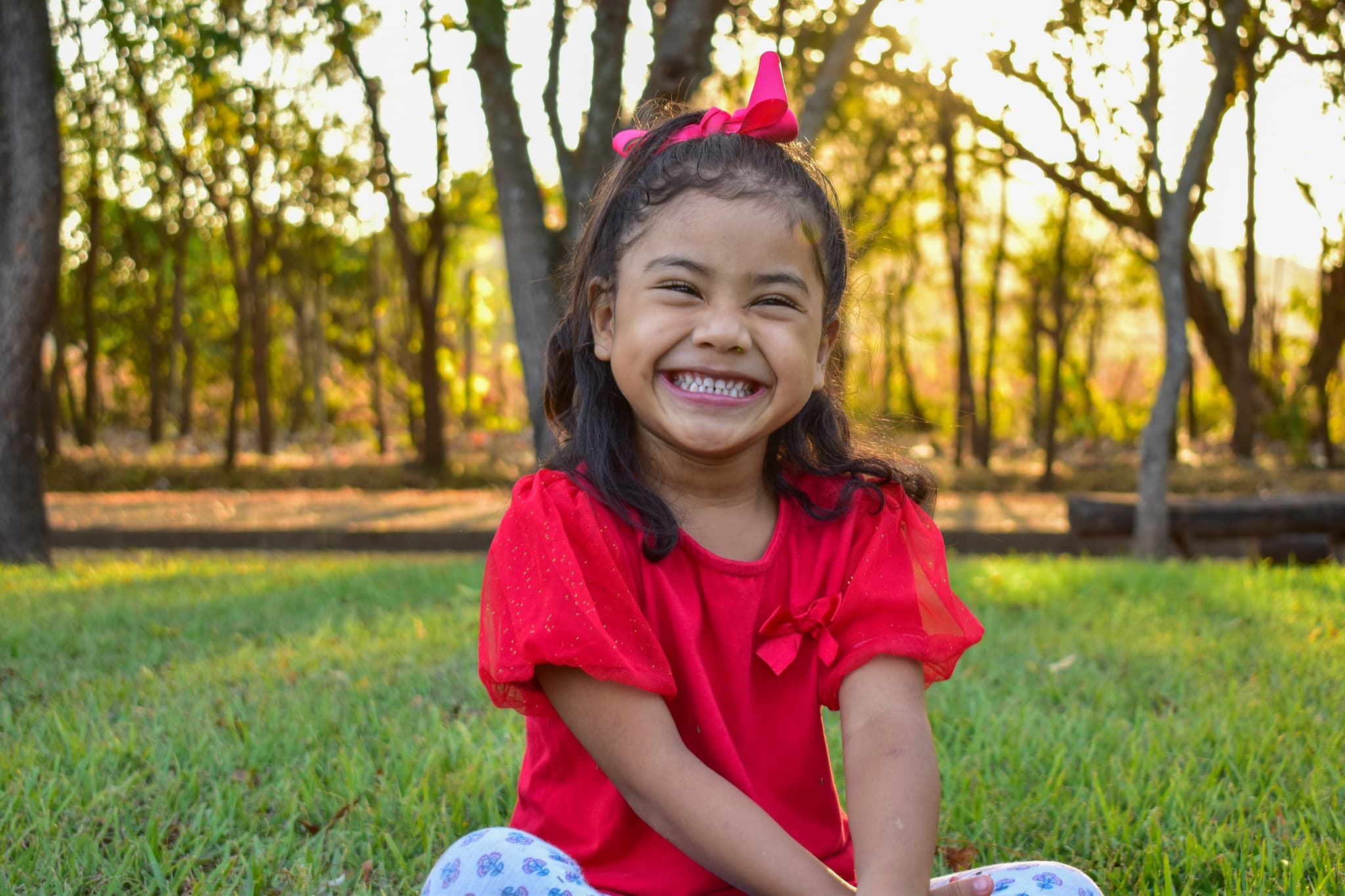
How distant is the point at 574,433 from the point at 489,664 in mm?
460

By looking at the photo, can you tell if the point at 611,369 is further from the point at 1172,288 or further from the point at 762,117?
the point at 1172,288

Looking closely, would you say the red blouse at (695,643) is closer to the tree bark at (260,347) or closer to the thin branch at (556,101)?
the thin branch at (556,101)

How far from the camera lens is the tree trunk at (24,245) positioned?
6047mm

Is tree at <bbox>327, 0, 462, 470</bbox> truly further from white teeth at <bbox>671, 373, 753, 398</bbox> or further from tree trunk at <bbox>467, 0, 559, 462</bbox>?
white teeth at <bbox>671, 373, 753, 398</bbox>

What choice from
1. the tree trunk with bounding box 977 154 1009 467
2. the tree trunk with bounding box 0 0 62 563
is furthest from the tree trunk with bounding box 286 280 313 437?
the tree trunk with bounding box 0 0 62 563

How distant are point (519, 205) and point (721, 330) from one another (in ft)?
12.0

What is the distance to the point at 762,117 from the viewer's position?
6.03 feet

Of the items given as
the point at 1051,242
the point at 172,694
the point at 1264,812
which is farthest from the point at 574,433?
the point at 1051,242

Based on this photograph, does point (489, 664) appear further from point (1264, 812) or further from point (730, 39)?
point (730, 39)

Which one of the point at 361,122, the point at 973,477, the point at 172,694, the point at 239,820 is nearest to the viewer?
the point at 239,820

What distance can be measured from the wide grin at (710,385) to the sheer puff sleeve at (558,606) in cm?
23

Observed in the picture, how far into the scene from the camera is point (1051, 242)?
17.6m

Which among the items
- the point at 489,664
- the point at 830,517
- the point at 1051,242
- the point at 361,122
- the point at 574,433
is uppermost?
the point at 361,122

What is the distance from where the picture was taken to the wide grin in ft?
5.80
